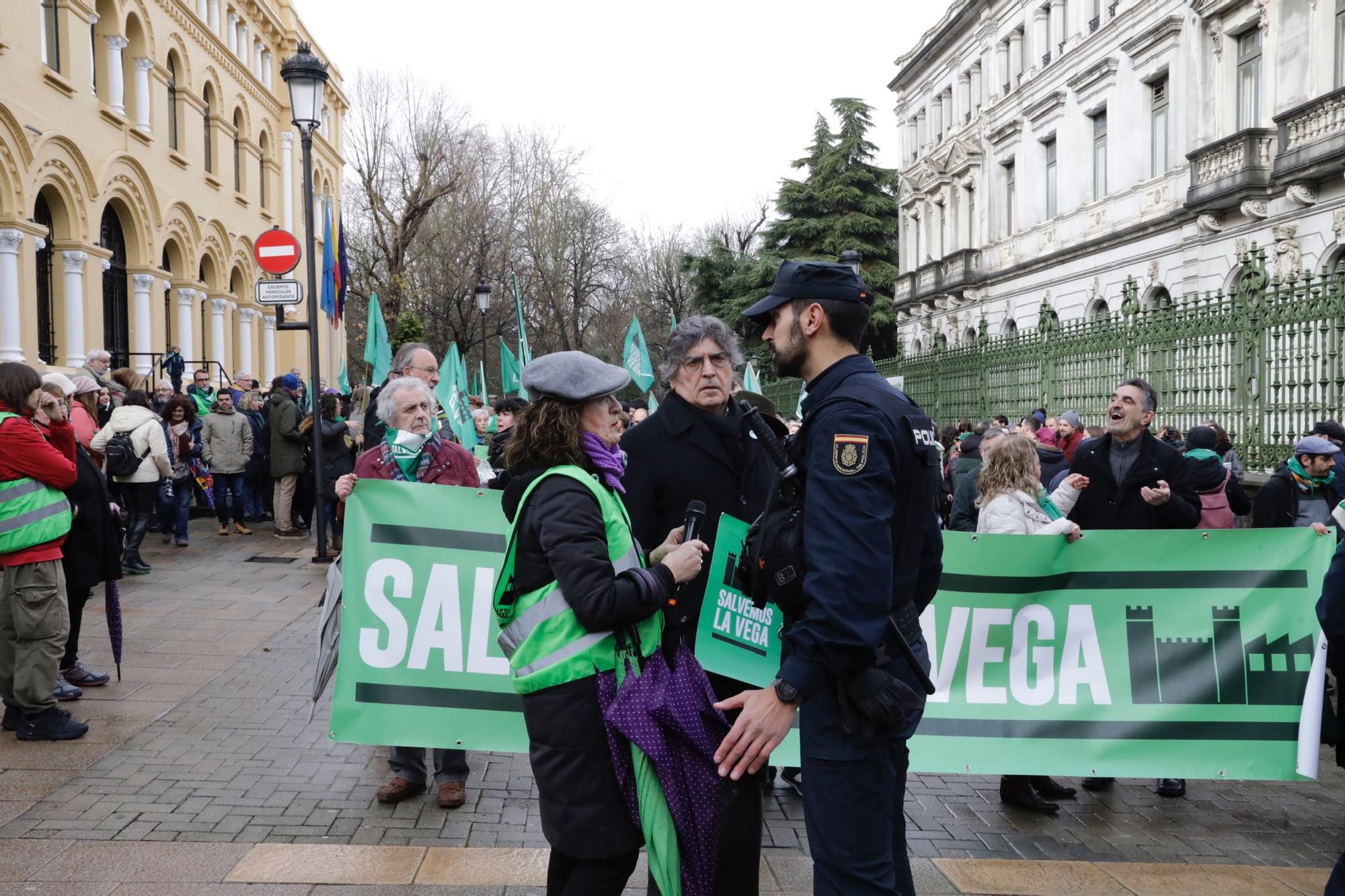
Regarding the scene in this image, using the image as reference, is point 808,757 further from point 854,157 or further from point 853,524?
point 854,157

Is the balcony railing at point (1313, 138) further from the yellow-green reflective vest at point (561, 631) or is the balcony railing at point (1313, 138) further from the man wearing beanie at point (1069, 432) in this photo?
the yellow-green reflective vest at point (561, 631)

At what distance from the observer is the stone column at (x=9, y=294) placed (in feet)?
56.4

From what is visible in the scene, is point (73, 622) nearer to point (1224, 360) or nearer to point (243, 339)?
point (1224, 360)

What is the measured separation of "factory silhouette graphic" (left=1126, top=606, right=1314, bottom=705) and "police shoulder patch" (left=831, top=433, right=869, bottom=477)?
3.20m

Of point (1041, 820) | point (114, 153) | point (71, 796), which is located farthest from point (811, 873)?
point (114, 153)

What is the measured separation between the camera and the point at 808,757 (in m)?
2.83

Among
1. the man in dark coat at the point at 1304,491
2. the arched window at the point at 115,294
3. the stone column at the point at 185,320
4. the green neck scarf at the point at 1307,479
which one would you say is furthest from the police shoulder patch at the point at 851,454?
the stone column at the point at 185,320

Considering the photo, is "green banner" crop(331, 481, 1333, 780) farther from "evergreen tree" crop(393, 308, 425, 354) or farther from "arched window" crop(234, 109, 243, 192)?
"arched window" crop(234, 109, 243, 192)

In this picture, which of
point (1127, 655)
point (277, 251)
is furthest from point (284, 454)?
point (1127, 655)

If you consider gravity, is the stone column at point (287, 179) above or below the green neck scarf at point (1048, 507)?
above

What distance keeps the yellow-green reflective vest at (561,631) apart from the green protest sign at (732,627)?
0.63m

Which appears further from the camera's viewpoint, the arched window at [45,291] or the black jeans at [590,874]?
the arched window at [45,291]

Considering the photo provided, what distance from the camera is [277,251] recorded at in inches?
536

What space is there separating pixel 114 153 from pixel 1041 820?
70.1 ft
